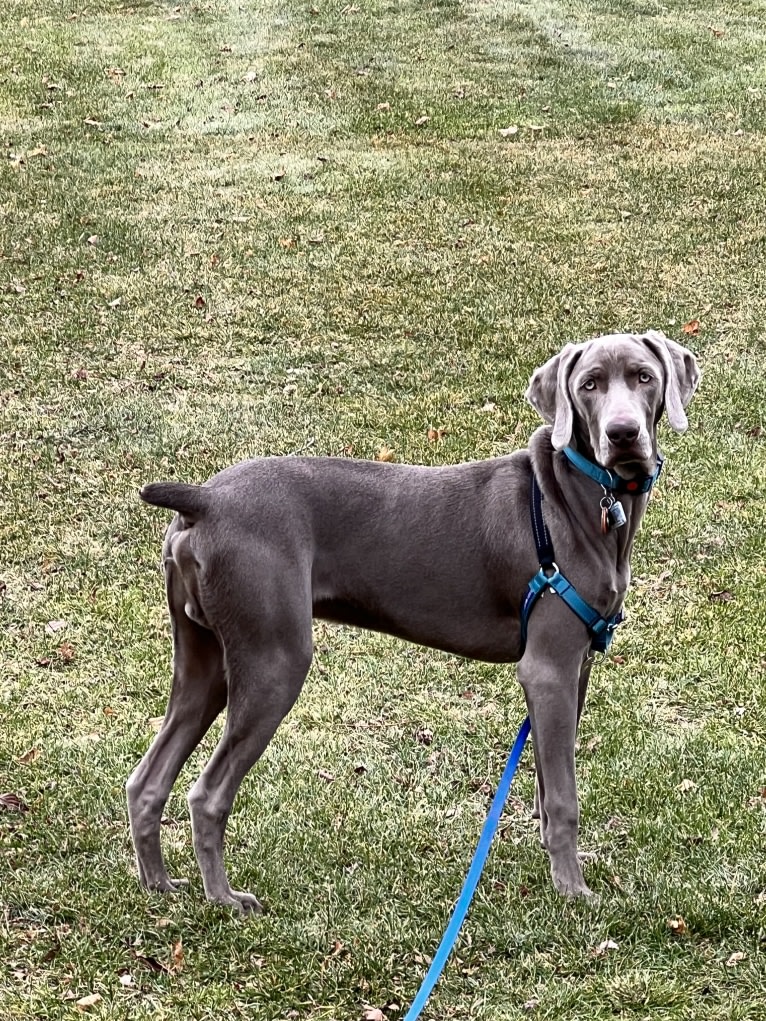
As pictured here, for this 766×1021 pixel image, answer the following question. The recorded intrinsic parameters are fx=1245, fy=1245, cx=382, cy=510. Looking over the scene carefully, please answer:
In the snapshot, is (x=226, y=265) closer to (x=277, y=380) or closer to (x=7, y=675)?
(x=277, y=380)

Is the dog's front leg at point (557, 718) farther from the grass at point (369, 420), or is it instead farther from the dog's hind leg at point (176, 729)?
the dog's hind leg at point (176, 729)

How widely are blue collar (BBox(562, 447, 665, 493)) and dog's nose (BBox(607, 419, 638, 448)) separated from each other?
0.23 meters

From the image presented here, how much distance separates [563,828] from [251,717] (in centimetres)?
115

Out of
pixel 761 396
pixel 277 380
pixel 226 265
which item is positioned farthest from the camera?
pixel 226 265

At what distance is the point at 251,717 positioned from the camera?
4.09 m

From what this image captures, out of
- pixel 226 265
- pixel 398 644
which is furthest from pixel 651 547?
pixel 226 265

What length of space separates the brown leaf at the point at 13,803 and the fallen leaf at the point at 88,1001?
121 centimetres

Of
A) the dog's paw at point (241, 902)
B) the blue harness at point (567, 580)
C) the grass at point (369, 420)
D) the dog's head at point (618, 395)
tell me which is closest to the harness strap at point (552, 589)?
the blue harness at point (567, 580)

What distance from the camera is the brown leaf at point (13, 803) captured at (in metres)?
5.00

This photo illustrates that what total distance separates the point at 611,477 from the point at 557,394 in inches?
13.5

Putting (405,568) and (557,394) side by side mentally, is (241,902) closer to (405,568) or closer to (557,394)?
(405,568)

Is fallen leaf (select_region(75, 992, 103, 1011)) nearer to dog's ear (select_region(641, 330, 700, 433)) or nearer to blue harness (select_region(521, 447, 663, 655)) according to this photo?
blue harness (select_region(521, 447, 663, 655))

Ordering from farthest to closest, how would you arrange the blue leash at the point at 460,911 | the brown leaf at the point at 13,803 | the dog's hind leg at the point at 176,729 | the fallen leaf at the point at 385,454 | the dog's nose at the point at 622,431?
Result: the fallen leaf at the point at 385,454 < the brown leaf at the point at 13,803 < the dog's hind leg at the point at 176,729 < the dog's nose at the point at 622,431 < the blue leash at the point at 460,911

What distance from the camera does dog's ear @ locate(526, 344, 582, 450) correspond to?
4254mm
